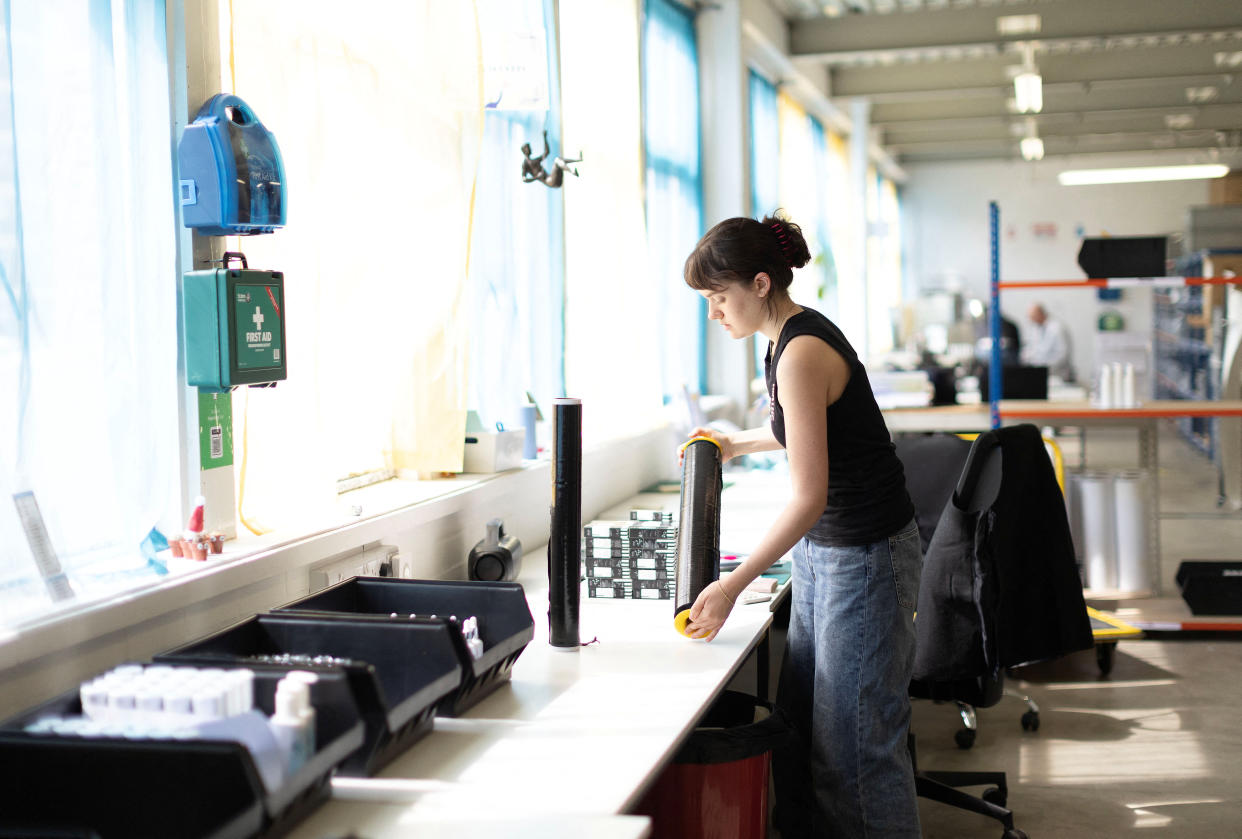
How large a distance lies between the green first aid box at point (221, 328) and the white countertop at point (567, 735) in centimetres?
71

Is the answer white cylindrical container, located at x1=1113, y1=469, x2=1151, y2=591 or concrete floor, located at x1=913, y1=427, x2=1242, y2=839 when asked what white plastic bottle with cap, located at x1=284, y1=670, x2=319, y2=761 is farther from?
white cylindrical container, located at x1=1113, y1=469, x2=1151, y2=591

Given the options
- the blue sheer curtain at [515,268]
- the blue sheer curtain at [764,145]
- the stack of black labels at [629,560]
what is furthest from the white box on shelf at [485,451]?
the blue sheer curtain at [764,145]

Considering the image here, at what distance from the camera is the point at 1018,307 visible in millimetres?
14375

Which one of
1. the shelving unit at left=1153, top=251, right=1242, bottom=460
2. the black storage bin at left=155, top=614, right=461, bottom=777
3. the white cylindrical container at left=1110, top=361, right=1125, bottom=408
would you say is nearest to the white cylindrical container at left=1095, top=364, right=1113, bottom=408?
the white cylindrical container at left=1110, top=361, right=1125, bottom=408

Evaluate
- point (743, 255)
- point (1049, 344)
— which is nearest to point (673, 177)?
point (743, 255)

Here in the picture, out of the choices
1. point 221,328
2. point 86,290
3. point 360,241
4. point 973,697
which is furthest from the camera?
point 973,697

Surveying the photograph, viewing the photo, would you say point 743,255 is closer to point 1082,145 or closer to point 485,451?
point 485,451

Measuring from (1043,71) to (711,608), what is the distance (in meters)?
7.84

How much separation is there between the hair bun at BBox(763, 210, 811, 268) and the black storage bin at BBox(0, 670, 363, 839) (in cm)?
146

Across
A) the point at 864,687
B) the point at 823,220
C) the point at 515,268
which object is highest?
the point at 823,220

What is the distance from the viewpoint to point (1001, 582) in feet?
9.89

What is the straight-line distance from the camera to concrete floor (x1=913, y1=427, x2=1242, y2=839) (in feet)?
10.3

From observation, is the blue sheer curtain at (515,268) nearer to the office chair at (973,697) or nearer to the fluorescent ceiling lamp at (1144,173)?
the office chair at (973,697)

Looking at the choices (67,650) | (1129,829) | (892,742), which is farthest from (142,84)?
(1129,829)
